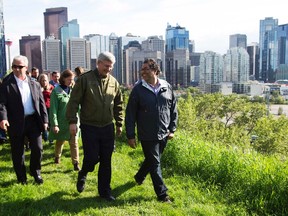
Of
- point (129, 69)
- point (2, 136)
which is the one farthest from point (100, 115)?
point (129, 69)

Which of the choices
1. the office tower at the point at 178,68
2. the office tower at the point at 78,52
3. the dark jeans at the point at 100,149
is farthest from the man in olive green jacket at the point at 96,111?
the office tower at the point at 178,68

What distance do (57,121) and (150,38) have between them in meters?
159

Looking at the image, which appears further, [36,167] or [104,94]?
[36,167]

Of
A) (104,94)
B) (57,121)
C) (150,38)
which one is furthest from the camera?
(150,38)

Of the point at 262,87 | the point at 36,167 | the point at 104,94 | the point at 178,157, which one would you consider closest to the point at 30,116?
the point at 36,167

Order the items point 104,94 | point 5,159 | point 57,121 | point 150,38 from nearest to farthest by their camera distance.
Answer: point 104,94 < point 57,121 < point 5,159 < point 150,38

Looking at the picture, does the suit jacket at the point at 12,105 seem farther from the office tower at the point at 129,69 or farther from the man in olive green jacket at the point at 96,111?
the office tower at the point at 129,69

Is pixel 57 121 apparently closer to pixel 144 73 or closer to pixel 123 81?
pixel 144 73

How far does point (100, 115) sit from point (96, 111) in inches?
2.8

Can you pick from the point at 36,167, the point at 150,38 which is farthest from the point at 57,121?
the point at 150,38

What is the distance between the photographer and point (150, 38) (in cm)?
16150

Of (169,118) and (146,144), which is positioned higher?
(169,118)

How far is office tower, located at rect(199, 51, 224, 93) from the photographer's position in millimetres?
148625

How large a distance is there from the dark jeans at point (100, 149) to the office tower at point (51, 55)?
117273 millimetres
